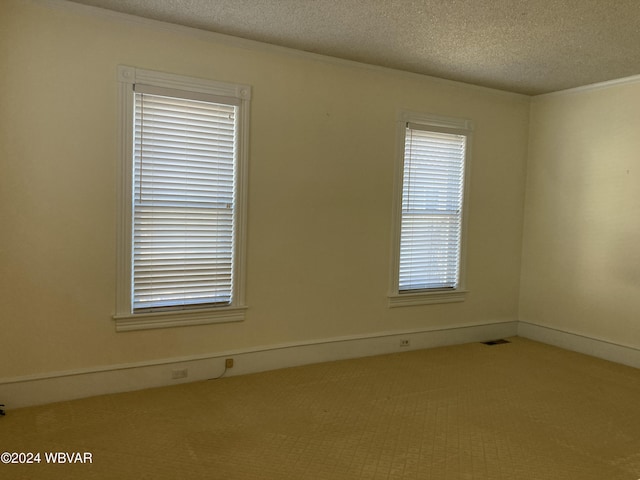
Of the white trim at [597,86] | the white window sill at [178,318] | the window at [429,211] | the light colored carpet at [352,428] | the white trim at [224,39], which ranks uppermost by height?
the white trim at [597,86]

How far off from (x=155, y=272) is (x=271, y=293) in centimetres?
99

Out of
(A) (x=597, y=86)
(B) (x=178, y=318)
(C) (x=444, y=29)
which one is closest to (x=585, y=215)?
(A) (x=597, y=86)

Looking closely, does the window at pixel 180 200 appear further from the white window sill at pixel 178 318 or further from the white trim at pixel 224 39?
the white trim at pixel 224 39

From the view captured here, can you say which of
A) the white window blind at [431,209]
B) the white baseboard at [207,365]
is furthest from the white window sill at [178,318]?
the white window blind at [431,209]

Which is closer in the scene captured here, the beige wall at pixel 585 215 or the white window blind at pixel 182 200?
the white window blind at pixel 182 200

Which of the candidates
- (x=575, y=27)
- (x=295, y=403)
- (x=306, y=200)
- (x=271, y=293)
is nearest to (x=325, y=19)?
(x=306, y=200)

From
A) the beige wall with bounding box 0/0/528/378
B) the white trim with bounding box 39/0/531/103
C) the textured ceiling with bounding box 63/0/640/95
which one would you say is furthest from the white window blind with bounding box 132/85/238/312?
the textured ceiling with bounding box 63/0/640/95

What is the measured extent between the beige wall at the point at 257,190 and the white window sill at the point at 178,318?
0.06 metres

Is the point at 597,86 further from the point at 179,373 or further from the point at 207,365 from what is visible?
the point at 179,373

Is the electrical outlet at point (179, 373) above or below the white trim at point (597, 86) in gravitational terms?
below

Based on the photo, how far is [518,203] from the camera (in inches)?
229

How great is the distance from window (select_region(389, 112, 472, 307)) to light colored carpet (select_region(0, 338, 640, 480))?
987 millimetres

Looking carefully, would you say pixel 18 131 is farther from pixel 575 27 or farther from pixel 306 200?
pixel 575 27

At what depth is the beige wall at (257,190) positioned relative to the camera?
3.42 m
